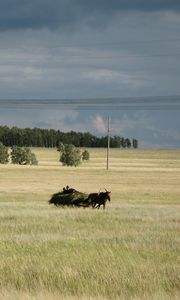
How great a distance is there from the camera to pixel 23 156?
12088 centimetres

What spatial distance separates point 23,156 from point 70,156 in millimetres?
9707

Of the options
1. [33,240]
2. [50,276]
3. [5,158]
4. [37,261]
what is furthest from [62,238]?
[5,158]

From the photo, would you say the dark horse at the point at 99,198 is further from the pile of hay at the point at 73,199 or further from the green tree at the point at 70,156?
the green tree at the point at 70,156

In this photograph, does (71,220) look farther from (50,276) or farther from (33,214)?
(50,276)

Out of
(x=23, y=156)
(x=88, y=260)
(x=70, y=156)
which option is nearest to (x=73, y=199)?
(x=88, y=260)

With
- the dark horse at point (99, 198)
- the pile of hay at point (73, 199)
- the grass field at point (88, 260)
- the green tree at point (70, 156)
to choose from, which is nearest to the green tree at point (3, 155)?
the green tree at point (70, 156)

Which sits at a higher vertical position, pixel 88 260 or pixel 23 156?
pixel 23 156

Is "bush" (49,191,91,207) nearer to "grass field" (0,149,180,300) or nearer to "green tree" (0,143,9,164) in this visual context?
"grass field" (0,149,180,300)

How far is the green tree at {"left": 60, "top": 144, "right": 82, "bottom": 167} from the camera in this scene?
116312 mm

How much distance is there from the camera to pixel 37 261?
12922mm

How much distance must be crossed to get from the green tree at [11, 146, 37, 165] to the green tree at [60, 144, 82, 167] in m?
6.01

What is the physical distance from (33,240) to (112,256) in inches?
123

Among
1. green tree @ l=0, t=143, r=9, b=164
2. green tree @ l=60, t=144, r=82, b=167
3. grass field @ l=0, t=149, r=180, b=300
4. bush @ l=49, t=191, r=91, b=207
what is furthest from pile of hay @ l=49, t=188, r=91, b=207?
green tree @ l=0, t=143, r=9, b=164

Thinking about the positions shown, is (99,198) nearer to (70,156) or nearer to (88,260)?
(88,260)
